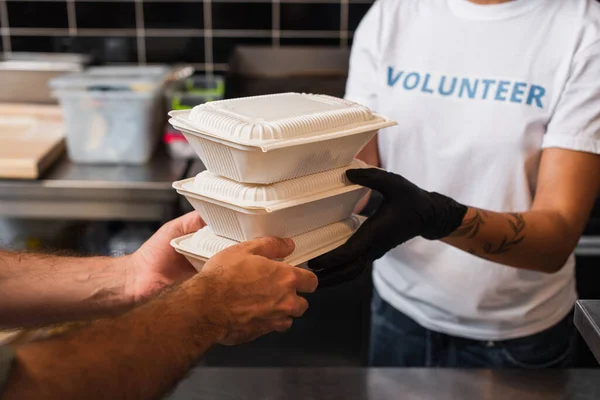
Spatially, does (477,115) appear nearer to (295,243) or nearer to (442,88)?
(442,88)

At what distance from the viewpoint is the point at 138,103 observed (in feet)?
8.05

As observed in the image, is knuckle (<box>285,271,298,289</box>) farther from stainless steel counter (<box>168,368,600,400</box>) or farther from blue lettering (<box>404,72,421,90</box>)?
blue lettering (<box>404,72,421,90</box>)

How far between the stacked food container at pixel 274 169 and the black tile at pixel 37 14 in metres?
1.98

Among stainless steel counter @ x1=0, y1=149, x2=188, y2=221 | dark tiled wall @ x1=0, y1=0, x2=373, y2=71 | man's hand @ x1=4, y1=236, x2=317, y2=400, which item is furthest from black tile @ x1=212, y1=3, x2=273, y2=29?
man's hand @ x1=4, y1=236, x2=317, y2=400

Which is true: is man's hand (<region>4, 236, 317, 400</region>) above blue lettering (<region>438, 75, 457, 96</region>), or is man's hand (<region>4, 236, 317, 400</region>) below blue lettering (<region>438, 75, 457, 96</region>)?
below

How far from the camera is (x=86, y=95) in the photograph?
2432 millimetres

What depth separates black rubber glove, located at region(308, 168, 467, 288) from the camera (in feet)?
4.15

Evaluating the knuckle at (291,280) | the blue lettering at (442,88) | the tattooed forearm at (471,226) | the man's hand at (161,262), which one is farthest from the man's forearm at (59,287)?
the blue lettering at (442,88)

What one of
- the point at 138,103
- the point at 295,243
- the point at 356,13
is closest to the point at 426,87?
the point at 295,243

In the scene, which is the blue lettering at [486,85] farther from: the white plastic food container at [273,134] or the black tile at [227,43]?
the black tile at [227,43]

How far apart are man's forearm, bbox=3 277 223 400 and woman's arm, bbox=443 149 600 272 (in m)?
0.60

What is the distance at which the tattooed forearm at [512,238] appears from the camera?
4.59 feet

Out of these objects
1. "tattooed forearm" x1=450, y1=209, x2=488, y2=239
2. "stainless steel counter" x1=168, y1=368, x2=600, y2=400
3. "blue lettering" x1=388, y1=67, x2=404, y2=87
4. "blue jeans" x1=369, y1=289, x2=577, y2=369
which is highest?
"blue lettering" x1=388, y1=67, x2=404, y2=87

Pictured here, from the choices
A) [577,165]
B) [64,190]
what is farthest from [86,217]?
[577,165]
